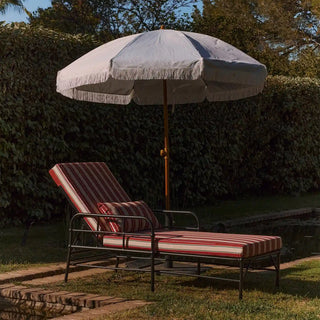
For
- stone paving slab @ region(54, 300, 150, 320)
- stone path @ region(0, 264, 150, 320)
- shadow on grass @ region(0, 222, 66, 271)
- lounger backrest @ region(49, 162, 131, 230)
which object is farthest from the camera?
shadow on grass @ region(0, 222, 66, 271)

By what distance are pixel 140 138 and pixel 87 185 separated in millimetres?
5223

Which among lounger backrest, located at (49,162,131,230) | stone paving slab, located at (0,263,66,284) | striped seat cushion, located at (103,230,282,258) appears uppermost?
lounger backrest, located at (49,162,131,230)

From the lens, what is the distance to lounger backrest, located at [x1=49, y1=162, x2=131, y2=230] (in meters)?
6.95

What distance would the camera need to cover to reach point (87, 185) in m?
7.18

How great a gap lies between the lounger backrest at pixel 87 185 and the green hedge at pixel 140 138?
291cm

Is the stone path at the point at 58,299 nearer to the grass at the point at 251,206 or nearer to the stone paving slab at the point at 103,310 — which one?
the stone paving slab at the point at 103,310

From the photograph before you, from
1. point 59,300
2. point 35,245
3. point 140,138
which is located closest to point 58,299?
point 59,300

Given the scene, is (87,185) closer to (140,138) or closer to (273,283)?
(273,283)

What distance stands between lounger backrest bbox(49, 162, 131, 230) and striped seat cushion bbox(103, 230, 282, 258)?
0.51 m

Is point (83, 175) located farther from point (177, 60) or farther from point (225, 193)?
point (225, 193)

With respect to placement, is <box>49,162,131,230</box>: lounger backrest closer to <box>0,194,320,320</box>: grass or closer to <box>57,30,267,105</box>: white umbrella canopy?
<box>0,194,320,320</box>: grass

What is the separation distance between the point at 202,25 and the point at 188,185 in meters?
6.20

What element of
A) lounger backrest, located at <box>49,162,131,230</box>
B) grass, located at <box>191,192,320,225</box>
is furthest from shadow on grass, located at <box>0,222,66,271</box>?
grass, located at <box>191,192,320,225</box>

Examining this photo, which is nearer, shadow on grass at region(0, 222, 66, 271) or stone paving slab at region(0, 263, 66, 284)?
stone paving slab at region(0, 263, 66, 284)
